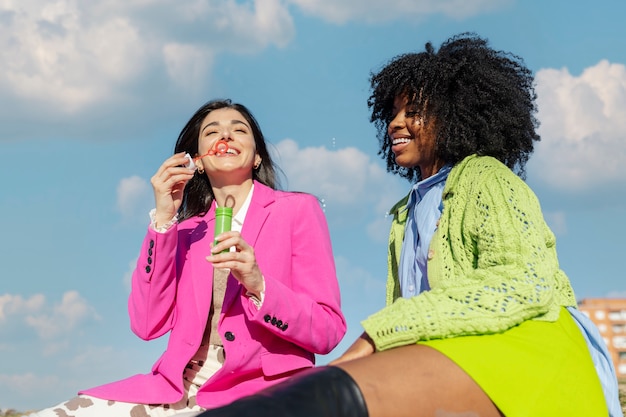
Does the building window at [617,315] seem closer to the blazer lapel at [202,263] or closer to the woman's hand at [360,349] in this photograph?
the blazer lapel at [202,263]

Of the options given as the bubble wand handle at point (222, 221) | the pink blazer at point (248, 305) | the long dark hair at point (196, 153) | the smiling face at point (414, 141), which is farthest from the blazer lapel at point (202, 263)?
the smiling face at point (414, 141)

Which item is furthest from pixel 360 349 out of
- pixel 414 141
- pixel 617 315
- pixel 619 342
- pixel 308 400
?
pixel 617 315

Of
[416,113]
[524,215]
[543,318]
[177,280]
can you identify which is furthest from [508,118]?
[177,280]

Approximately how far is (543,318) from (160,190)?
6.83ft

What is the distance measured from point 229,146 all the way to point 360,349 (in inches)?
80.0

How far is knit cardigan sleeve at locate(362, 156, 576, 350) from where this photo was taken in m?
2.88

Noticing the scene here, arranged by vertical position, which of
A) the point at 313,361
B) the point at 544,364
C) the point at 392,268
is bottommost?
the point at 544,364

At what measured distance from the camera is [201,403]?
162 inches

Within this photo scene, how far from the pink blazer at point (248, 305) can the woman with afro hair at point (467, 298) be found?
0.46 metres

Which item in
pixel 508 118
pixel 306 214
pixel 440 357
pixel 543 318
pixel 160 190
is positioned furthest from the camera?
pixel 306 214

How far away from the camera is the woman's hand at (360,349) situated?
2912 millimetres

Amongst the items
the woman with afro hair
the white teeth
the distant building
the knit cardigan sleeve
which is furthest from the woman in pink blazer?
A: the distant building

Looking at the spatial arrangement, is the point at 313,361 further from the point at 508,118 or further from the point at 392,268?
the point at 508,118

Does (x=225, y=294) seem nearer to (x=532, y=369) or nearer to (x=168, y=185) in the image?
(x=168, y=185)
